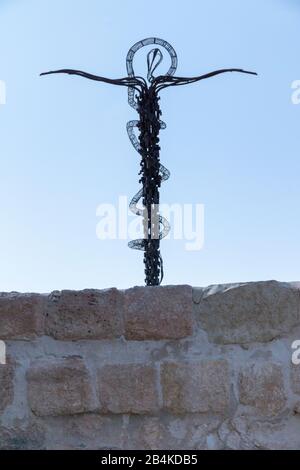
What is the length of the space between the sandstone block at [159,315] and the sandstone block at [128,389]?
4.4 inches

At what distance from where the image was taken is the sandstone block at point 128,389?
196 cm

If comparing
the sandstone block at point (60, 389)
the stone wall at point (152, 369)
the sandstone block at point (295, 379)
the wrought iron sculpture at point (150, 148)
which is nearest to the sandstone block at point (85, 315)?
the stone wall at point (152, 369)

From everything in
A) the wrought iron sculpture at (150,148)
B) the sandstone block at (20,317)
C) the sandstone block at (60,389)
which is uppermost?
the wrought iron sculpture at (150,148)

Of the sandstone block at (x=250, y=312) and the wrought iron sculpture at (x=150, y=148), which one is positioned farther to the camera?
the wrought iron sculpture at (x=150, y=148)

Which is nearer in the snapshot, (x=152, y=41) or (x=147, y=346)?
(x=147, y=346)

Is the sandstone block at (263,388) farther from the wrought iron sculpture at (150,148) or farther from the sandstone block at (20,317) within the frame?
the wrought iron sculpture at (150,148)

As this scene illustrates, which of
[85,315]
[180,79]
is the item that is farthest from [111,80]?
[85,315]

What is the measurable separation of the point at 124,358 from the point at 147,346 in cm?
9

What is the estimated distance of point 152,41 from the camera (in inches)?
145

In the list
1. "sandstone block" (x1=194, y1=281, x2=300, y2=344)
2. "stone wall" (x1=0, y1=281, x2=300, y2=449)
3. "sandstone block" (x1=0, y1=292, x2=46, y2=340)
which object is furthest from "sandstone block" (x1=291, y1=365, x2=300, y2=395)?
"sandstone block" (x1=0, y1=292, x2=46, y2=340)
